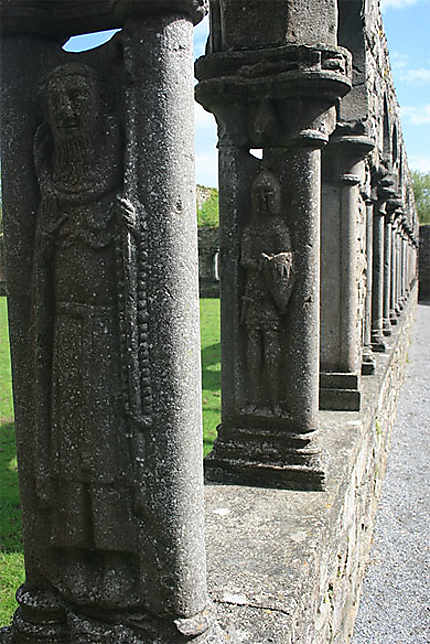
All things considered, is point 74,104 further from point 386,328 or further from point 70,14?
point 386,328

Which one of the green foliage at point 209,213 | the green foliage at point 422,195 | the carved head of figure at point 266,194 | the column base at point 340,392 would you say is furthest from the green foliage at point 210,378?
the green foliage at point 422,195

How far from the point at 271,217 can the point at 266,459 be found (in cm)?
140

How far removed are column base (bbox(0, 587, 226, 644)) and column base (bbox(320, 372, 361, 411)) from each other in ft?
10.8

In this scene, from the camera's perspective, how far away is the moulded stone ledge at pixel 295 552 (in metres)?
2.49

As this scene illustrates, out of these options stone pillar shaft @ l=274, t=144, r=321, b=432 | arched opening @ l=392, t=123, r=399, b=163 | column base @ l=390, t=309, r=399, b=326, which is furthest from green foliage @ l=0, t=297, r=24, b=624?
arched opening @ l=392, t=123, r=399, b=163

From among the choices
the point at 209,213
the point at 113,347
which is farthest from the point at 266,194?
the point at 209,213

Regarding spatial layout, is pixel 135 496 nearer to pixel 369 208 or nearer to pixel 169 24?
pixel 169 24

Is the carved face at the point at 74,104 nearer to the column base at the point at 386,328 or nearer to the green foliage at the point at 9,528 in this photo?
the green foliage at the point at 9,528

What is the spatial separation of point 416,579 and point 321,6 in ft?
12.4

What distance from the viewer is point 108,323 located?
2070mm

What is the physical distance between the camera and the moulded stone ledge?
98.1 inches

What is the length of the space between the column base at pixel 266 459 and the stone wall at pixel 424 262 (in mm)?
29749

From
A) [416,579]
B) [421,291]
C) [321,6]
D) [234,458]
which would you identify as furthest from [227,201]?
[421,291]

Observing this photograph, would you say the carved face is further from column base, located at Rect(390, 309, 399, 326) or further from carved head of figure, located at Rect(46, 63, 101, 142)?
column base, located at Rect(390, 309, 399, 326)
